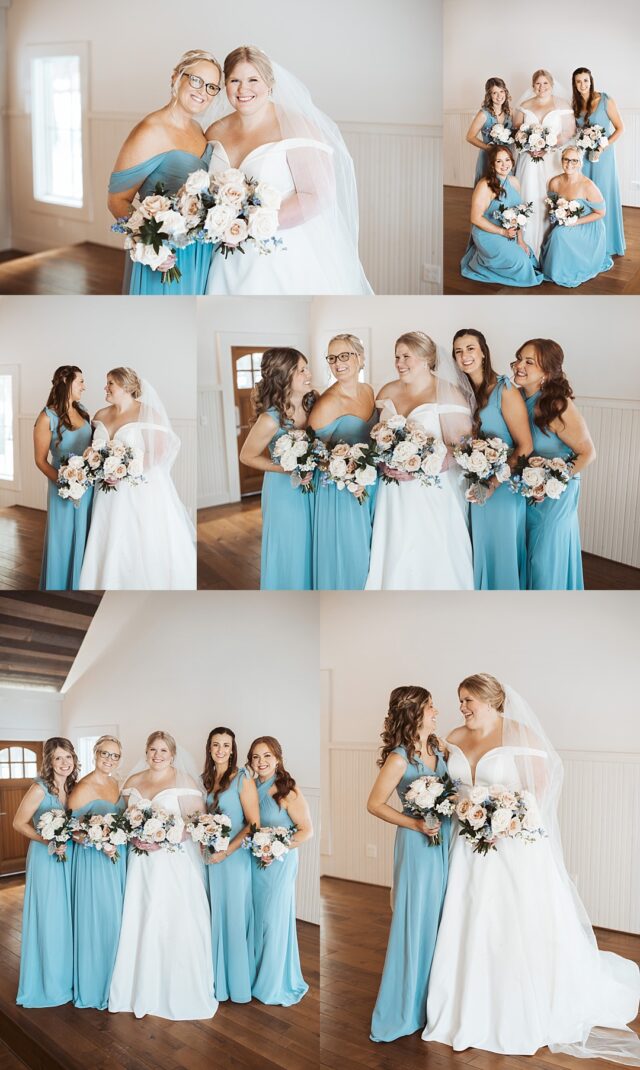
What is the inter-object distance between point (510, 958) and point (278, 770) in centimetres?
130

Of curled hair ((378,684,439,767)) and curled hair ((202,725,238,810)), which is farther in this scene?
curled hair ((202,725,238,810))

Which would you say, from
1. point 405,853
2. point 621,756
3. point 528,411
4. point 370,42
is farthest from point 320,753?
point 370,42

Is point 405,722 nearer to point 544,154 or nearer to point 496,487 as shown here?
point 496,487

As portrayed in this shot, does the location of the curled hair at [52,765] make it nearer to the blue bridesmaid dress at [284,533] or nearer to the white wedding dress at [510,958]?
the blue bridesmaid dress at [284,533]

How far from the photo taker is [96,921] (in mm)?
4625

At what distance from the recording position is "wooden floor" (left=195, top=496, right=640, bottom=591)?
4547 mm

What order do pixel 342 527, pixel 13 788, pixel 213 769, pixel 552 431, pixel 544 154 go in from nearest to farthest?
pixel 544 154 < pixel 552 431 < pixel 342 527 < pixel 213 769 < pixel 13 788

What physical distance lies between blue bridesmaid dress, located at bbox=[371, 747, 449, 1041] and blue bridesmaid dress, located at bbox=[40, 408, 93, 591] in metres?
1.94

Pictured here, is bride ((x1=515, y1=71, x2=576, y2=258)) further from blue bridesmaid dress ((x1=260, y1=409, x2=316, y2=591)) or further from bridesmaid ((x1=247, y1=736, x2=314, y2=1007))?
bridesmaid ((x1=247, y1=736, x2=314, y2=1007))

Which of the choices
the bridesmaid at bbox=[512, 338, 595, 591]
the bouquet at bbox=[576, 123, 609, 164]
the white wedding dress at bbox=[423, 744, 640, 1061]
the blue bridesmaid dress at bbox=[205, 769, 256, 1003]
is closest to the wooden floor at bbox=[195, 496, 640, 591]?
the bridesmaid at bbox=[512, 338, 595, 591]

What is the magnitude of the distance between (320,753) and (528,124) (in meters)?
2.97

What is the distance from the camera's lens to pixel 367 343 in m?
4.41

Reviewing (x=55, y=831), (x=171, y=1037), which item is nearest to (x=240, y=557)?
(x=55, y=831)

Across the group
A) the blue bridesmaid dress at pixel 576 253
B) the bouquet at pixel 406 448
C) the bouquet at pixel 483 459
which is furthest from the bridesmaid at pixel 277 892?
the blue bridesmaid dress at pixel 576 253
